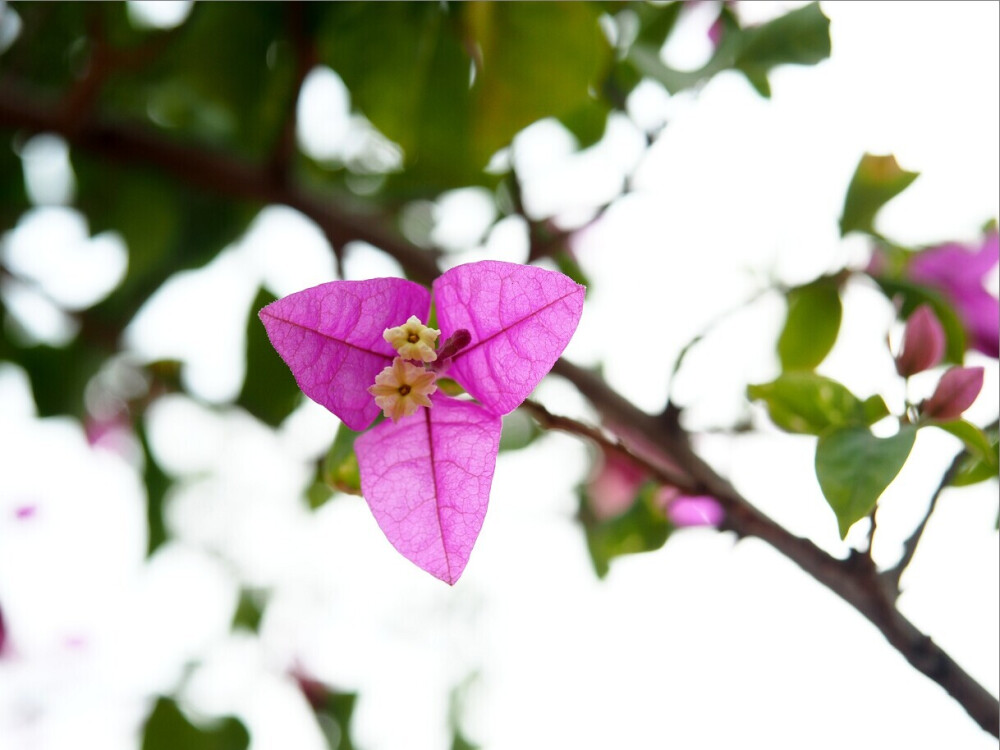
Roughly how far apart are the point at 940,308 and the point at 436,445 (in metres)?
0.39

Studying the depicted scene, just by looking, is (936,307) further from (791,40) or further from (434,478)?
(434,478)

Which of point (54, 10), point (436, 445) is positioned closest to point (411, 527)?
point (436, 445)

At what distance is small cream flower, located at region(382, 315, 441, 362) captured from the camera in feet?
1.42

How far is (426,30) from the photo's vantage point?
0.82m

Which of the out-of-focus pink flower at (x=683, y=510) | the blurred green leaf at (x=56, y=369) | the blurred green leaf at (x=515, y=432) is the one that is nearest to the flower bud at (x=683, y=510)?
the out-of-focus pink flower at (x=683, y=510)

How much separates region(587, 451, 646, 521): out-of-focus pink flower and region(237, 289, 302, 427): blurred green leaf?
1.18 ft

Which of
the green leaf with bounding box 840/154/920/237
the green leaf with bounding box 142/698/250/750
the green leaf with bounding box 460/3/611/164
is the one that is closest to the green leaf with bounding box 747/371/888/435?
the green leaf with bounding box 840/154/920/237

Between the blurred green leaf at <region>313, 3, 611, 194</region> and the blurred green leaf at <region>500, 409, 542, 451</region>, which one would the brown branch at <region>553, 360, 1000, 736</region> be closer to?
the blurred green leaf at <region>500, 409, 542, 451</region>

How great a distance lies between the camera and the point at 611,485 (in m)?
1.04

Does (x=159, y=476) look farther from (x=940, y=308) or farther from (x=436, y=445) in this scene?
(x=940, y=308)

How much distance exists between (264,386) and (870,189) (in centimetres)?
56

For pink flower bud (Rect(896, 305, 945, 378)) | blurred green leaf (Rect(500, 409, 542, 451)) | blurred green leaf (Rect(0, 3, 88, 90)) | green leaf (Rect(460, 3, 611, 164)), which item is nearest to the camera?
pink flower bud (Rect(896, 305, 945, 378))

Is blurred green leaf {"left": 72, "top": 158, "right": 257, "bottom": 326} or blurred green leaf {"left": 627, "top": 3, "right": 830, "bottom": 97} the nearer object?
blurred green leaf {"left": 627, "top": 3, "right": 830, "bottom": 97}

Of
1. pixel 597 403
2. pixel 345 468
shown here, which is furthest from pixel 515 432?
pixel 345 468
